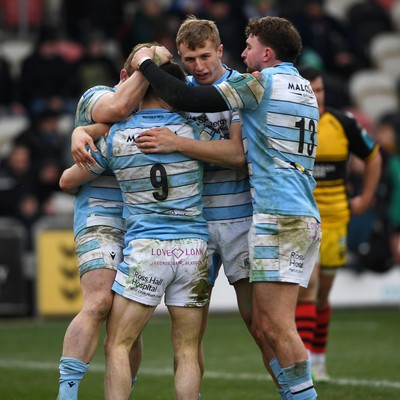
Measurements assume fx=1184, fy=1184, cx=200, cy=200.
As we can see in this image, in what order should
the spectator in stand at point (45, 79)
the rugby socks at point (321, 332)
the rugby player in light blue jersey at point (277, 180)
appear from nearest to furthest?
the rugby player in light blue jersey at point (277, 180) → the rugby socks at point (321, 332) → the spectator in stand at point (45, 79)

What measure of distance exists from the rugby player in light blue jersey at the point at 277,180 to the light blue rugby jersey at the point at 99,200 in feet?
2.02

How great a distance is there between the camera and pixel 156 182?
738cm

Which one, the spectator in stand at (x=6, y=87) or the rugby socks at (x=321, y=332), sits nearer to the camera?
the rugby socks at (x=321, y=332)

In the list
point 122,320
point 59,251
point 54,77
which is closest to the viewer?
point 122,320

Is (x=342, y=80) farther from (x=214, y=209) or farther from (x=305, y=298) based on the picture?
(x=214, y=209)

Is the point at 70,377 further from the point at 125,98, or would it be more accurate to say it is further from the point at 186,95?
the point at 186,95

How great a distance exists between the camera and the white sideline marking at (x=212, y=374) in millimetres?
9844

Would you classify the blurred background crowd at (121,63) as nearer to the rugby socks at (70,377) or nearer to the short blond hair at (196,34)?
the short blond hair at (196,34)

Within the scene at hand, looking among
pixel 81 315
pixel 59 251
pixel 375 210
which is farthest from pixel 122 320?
pixel 375 210

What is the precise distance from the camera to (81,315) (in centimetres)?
759

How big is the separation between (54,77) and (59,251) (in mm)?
4064

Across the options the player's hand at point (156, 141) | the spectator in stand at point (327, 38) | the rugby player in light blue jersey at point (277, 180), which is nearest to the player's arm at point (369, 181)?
the rugby player in light blue jersey at point (277, 180)

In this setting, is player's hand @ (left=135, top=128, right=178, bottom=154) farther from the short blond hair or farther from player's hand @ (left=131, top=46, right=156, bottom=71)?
the short blond hair

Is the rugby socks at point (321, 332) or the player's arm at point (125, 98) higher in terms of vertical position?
the player's arm at point (125, 98)
